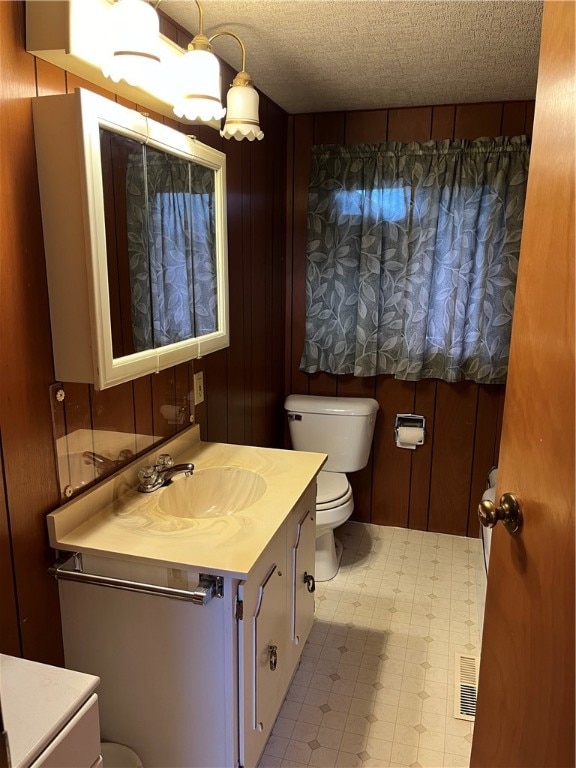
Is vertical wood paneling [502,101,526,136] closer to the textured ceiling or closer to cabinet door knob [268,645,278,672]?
the textured ceiling

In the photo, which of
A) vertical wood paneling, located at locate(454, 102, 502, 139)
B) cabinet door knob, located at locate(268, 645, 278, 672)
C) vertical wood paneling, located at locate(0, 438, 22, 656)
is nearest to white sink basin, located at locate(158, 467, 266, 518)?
cabinet door knob, located at locate(268, 645, 278, 672)

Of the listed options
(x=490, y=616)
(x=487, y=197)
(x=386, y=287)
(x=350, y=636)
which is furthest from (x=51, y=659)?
Result: (x=487, y=197)

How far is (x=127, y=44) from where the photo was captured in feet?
4.02

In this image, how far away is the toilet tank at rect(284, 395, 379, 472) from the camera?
9.39 ft

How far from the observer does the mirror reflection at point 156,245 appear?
141 cm

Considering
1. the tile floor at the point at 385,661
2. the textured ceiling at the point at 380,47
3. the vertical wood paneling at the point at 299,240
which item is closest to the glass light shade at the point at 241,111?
the textured ceiling at the point at 380,47

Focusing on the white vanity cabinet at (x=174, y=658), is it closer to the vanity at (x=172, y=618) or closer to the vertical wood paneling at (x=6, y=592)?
the vanity at (x=172, y=618)

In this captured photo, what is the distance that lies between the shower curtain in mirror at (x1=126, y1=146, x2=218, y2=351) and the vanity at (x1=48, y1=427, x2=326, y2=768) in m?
0.48

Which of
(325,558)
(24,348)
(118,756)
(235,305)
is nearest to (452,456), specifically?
(325,558)

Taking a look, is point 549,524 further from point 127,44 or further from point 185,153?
point 185,153

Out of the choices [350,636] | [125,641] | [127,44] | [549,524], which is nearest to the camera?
[549,524]

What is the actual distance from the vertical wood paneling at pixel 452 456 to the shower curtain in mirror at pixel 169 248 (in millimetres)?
1487

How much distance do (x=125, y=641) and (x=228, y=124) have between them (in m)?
1.51

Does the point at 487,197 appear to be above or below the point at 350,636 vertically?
above
